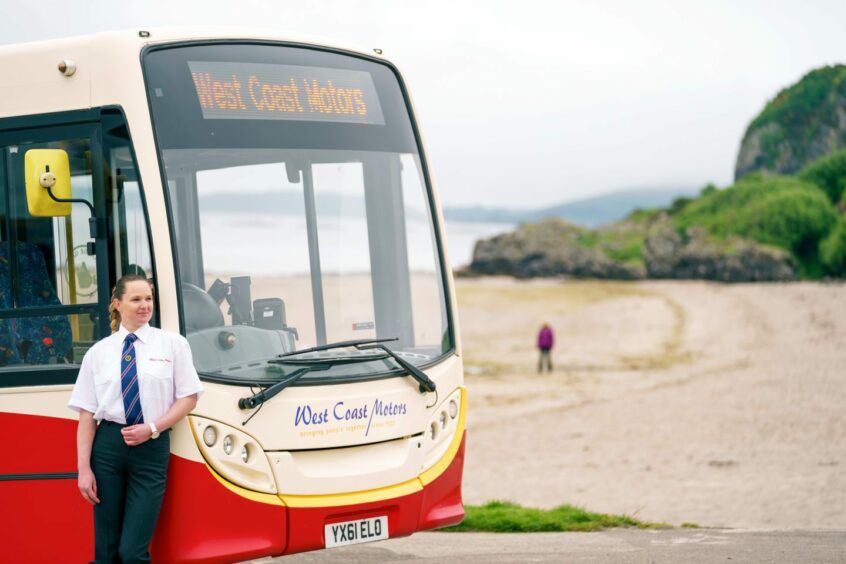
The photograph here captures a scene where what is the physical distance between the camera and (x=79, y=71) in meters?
7.08

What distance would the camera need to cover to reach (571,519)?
11836 mm

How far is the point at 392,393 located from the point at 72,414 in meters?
1.88

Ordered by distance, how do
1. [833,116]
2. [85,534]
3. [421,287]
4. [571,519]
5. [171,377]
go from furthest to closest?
[833,116] < [571,519] < [421,287] < [85,534] < [171,377]

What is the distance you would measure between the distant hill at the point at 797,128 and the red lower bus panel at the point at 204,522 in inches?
2434

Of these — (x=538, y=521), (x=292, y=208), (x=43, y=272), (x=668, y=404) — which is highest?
(x=292, y=208)

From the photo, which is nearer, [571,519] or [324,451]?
[324,451]

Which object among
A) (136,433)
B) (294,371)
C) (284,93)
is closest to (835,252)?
(284,93)

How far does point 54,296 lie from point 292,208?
5.10ft

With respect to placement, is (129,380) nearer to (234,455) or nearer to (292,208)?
(234,455)

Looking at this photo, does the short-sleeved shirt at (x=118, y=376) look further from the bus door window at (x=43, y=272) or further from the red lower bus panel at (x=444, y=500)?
the red lower bus panel at (x=444, y=500)

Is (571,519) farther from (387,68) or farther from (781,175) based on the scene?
(781,175)

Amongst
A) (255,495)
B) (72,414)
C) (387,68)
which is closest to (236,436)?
(255,495)

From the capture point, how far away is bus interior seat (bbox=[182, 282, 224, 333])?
22.8ft

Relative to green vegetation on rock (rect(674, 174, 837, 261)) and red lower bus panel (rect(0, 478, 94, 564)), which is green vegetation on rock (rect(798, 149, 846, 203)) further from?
red lower bus panel (rect(0, 478, 94, 564))
